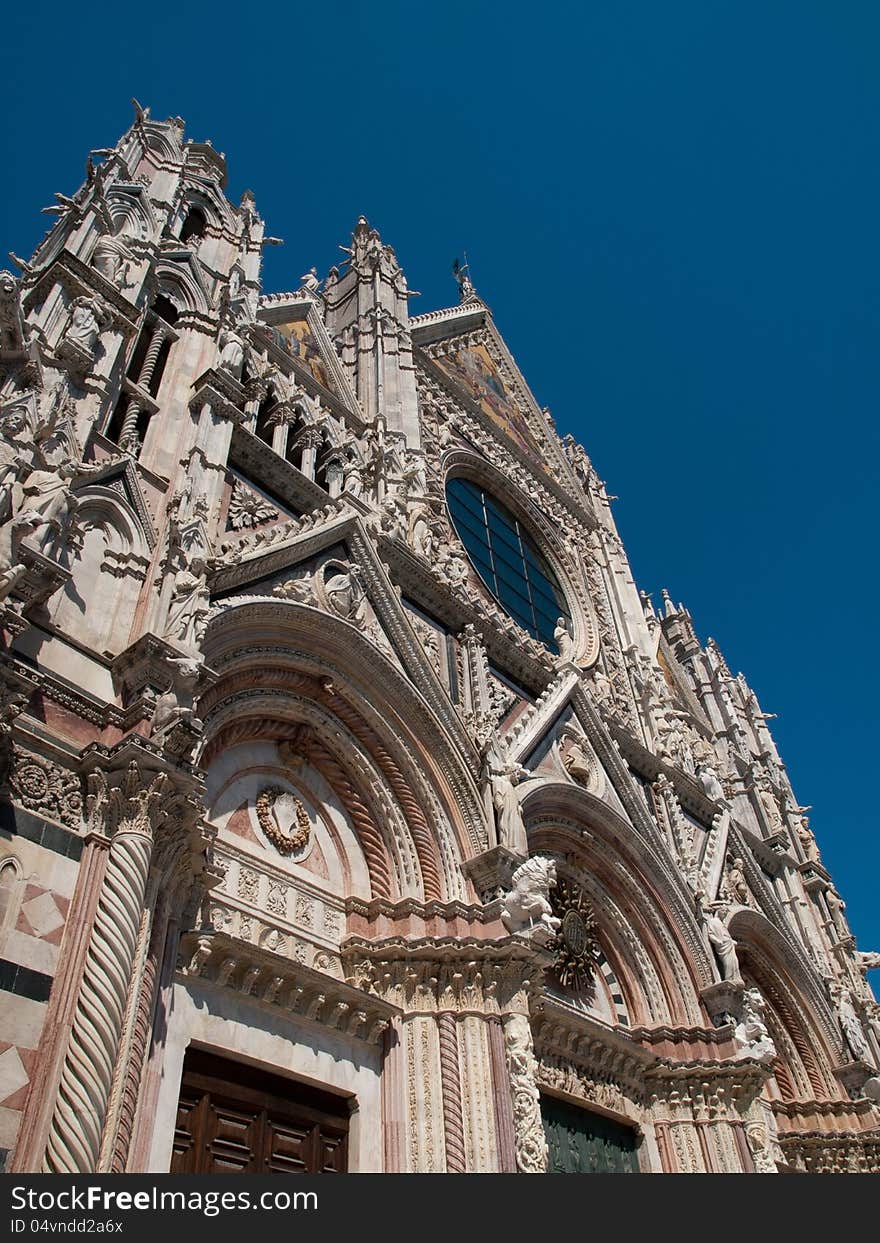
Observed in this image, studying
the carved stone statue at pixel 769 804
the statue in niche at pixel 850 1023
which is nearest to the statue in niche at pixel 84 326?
the statue in niche at pixel 850 1023

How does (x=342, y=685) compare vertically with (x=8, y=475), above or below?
above

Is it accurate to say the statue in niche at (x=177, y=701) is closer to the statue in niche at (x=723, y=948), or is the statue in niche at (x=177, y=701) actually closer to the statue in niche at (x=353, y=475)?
the statue in niche at (x=353, y=475)

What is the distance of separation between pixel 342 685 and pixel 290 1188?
5.22 metres

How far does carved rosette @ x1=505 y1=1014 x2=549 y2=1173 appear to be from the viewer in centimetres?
762

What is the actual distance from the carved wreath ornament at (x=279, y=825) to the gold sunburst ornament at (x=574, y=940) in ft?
12.0

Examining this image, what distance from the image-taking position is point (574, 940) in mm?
11164

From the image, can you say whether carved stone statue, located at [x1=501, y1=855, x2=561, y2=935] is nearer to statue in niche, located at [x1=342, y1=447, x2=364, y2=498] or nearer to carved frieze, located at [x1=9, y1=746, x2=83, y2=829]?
carved frieze, located at [x1=9, y1=746, x2=83, y2=829]

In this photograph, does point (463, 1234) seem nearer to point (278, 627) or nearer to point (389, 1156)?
point (389, 1156)

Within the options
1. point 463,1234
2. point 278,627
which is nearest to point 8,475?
point 278,627

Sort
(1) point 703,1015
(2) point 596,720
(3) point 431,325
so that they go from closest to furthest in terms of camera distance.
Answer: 1. (1) point 703,1015
2. (2) point 596,720
3. (3) point 431,325

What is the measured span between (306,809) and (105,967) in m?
3.64

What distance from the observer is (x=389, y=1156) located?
734 centimetres

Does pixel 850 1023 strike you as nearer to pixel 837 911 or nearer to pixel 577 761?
pixel 837 911

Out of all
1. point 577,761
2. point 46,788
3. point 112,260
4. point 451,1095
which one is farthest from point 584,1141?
point 112,260
